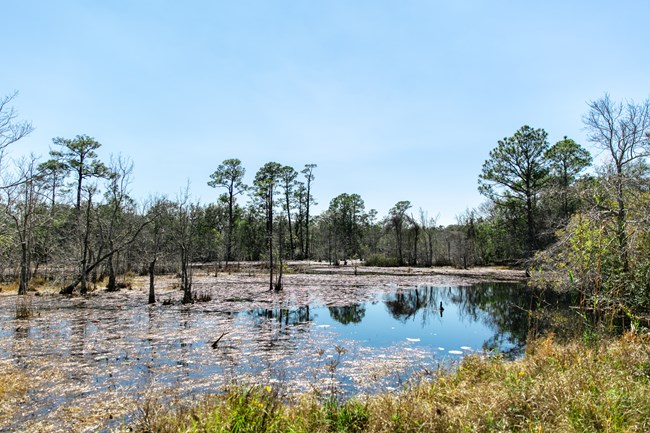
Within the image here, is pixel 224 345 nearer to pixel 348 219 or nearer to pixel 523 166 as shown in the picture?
pixel 523 166

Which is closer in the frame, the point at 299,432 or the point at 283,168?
the point at 299,432

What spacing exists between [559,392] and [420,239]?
5922cm

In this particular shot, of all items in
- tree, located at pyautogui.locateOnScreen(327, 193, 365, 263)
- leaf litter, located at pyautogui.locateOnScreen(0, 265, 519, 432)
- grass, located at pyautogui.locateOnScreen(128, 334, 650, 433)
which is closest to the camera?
grass, located at pyautogui.locateOnScreen(128, 334, 650, 433)

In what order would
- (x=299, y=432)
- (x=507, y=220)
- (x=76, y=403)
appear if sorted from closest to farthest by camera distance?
1. (x=299, y=432)
2. (x=76, y=403)
3. (x=507, y=220)

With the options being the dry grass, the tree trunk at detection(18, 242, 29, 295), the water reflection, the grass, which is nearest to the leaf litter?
the dry grass

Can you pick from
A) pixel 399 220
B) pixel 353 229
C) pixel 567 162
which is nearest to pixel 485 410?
pixel 567 162

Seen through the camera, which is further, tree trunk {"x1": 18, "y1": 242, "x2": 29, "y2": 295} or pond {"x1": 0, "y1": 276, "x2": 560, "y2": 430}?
tree trunk {"x1": 18, "y1": 242, "x2": 29, "y2": 295}

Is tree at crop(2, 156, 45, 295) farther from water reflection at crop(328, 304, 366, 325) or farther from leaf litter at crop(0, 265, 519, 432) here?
water reflection at crop(328, 304, 366, 325)

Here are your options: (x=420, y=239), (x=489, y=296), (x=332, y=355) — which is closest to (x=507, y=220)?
(x=420, y=239)

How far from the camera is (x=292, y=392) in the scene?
22.1 feet

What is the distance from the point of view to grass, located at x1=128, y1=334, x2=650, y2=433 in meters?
3.79

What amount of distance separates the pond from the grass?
1.17 metres

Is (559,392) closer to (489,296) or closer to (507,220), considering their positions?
(489,296)

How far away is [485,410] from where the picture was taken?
4.27m
